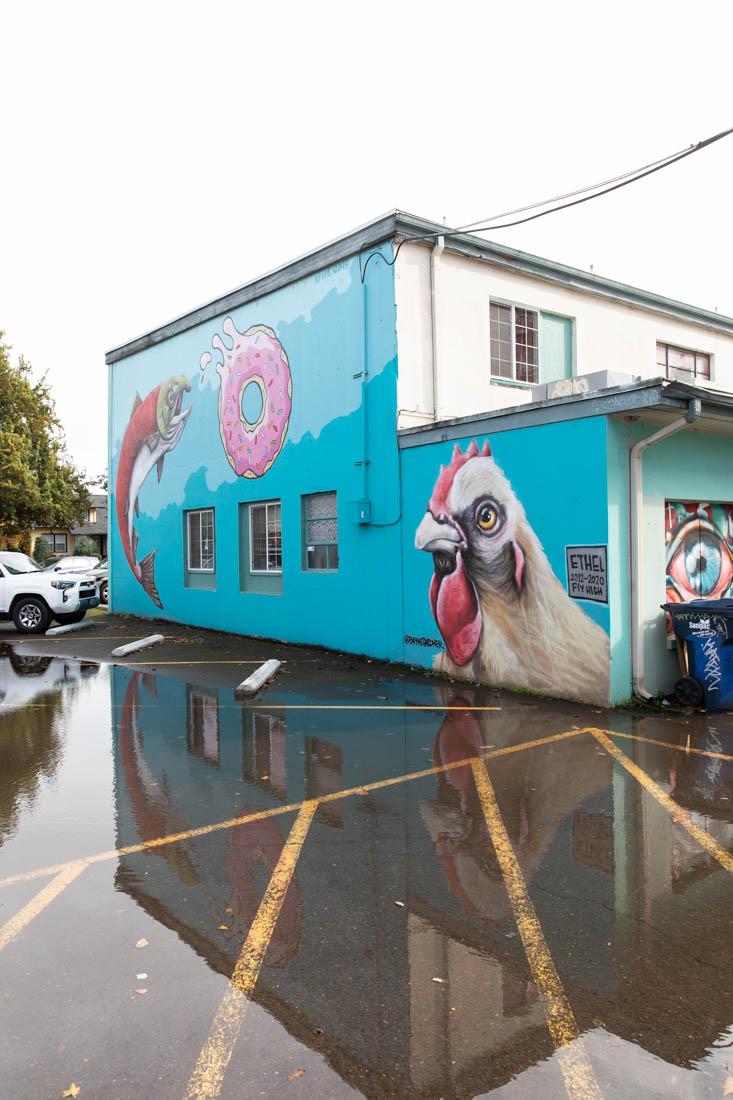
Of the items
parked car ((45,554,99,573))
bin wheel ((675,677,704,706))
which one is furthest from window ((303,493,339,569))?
parked car ((45,554,99,573))

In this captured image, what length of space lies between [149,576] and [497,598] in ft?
38.7

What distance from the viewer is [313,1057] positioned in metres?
3.04

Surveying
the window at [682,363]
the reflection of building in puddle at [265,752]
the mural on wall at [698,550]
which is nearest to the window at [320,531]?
the reflection of building in puddle at [265,752]

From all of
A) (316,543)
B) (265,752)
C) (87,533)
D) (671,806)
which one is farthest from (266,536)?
(87,533)

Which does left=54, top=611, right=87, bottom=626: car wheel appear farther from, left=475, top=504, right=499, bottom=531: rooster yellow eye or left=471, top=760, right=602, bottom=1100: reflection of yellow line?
left=471, top=760, right=602, bottom=1100: reflection of yellow line

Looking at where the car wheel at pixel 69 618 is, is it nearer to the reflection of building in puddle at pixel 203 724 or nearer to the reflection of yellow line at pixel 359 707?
the reflection of building in puddle at pixel 203 724

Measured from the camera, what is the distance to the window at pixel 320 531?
1425 cm

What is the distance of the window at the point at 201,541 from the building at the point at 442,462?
0.20 feet

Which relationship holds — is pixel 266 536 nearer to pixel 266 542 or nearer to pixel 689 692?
pixel 266 542

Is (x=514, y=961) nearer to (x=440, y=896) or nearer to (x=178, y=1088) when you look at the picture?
(x=440, y=896)

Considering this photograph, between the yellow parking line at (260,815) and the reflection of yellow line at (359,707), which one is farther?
the reflection of yellow line at (359,707)

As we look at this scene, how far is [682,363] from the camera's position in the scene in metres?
17.7

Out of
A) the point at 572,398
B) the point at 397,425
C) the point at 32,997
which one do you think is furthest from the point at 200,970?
the point at 397,425

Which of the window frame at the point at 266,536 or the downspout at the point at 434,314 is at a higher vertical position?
the downspout at the point at 434,314
